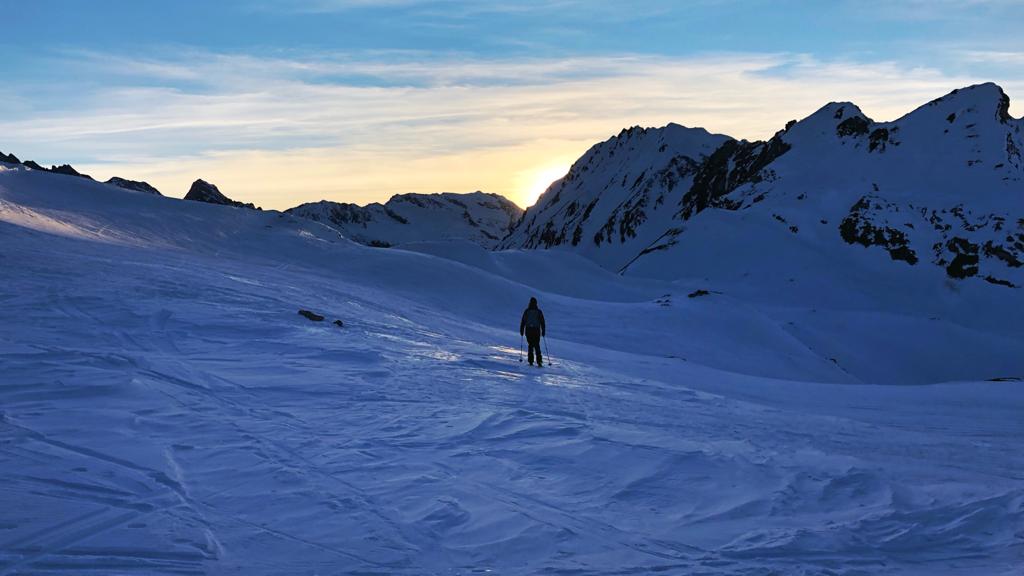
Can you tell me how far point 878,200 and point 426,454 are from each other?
80.2 meters

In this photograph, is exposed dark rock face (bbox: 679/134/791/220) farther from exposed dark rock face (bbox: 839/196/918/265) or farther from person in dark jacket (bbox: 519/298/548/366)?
person in dark jacket (bbox: 519/298/548/366)

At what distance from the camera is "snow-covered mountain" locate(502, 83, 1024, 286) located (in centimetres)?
7281

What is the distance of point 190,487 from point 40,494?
1.28 meters

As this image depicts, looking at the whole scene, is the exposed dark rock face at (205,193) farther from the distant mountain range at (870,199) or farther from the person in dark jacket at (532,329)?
the person in dark jacket at (532,329)

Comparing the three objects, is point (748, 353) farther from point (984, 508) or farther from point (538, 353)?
point (984, 508)

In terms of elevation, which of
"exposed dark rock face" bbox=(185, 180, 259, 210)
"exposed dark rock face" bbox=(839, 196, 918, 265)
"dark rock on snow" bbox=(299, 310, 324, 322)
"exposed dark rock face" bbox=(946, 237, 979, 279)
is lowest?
"dark rock on snow" bbox=(299, 310, 324, 322)

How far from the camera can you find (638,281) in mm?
59562

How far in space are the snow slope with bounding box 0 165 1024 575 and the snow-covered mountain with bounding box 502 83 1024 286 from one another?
55291 mm

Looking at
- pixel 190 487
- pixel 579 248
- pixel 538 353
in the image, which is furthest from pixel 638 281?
pixel 579 248

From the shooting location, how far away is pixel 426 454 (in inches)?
372

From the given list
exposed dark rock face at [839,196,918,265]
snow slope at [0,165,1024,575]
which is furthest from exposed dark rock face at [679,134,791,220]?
snow slope at [0,165,1024,575]

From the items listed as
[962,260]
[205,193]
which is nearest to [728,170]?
Result: [962,260]

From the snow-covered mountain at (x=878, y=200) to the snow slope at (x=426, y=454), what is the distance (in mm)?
55291

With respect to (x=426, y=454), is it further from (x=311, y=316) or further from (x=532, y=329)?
(x=311, y=316)
